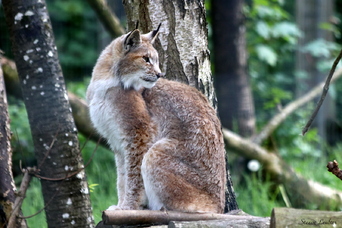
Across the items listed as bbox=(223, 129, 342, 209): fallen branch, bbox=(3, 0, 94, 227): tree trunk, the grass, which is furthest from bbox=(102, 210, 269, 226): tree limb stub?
bbox=(223, 129, 342, 209): fallen branch

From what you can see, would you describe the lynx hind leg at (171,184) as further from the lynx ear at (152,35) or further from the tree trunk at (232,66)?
the tree trunk at (232,66)

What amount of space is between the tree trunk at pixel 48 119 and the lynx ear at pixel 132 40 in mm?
688

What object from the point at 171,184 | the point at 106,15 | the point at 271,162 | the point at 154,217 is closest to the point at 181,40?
the point at 171,184

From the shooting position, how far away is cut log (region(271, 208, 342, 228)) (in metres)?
2.31

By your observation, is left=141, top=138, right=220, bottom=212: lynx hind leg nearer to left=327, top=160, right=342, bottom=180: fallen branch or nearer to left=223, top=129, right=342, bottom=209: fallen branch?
left=327, top=160, right=342, bottom=180: fallen branch

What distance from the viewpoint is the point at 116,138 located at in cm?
349

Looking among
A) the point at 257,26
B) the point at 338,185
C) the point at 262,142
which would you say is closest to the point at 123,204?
the point at 262,142

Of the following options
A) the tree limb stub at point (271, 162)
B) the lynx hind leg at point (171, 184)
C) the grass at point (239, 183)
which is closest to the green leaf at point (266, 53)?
the grass at point (239, 183)

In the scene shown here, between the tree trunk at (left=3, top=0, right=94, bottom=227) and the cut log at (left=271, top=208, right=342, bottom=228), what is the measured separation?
6.27 ft

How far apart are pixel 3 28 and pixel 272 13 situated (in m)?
6.03

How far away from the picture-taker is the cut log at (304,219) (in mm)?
2307

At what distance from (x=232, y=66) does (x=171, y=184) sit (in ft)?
15.3

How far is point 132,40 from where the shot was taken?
355 centimetres

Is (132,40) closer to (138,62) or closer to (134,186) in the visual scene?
(138,62)
